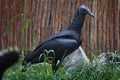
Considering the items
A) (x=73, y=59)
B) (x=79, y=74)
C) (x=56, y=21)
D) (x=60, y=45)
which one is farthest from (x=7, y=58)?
(x=56, y=21)

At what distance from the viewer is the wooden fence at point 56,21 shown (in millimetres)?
6984

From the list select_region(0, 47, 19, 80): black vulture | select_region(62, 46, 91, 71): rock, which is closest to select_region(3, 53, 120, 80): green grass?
select_region(62, 46, 91, 71): rock

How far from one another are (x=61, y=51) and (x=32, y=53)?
13.2 inches

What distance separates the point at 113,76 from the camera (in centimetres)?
330

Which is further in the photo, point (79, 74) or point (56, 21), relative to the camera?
point (56, 21)

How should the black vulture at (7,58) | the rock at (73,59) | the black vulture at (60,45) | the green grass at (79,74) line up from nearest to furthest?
1. the black vulture at (7,58)
2. the green grass at (79,74)
3. the rock at (73,59)
4. the black vulture at (60,45)

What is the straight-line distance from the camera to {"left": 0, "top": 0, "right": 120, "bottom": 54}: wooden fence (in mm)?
6984

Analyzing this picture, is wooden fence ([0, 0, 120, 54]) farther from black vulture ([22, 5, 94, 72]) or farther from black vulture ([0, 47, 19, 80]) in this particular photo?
black vulture ([0, 47, 19, 80])

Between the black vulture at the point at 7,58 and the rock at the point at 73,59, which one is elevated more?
the black vulture at the point at 7,58

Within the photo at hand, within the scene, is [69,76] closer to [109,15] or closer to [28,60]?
[28,60]

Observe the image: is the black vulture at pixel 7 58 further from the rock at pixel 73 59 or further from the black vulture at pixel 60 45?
the black vulture at pixel 60 45

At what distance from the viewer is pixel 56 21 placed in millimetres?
7020

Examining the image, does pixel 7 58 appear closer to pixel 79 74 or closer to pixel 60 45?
pixel 79 74

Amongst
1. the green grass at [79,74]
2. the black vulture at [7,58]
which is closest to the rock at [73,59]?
the green grass at [79,74]
